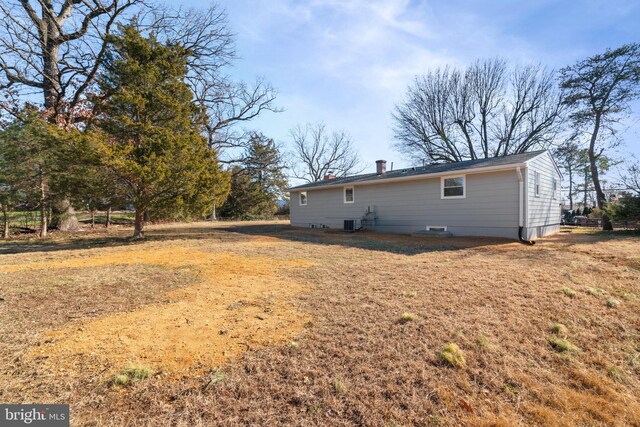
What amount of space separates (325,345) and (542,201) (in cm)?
1261

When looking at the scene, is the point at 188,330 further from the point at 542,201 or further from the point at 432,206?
the point at 542,201

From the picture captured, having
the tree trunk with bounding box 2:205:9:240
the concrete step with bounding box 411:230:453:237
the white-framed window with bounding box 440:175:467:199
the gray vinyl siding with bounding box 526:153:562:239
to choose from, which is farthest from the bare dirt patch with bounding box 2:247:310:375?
the tree trunk with bounding box 2:205:9:240

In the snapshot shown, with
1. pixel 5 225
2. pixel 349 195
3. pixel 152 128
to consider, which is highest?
pixel 152 128

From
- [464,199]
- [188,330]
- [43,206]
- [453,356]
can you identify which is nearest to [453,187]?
[464,199]

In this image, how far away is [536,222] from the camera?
10.8 metres

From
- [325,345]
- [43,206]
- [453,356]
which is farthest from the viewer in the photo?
[43,206]

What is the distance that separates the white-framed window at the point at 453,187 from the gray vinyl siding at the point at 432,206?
133 mm

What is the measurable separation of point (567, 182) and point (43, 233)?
148 feet

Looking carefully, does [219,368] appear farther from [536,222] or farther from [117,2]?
[117,2]

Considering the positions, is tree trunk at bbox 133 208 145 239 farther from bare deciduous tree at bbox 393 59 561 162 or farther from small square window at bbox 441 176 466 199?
bare deciduous tree at bbox 393 59 561 162

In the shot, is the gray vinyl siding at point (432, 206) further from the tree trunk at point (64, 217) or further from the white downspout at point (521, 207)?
the tree trunk at point (64, 217)

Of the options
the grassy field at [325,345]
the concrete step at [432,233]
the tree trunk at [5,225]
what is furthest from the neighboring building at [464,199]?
the tree trunk at [5,225]

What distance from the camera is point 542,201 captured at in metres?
11.5

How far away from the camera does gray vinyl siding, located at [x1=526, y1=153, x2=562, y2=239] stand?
10.1 metres
